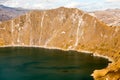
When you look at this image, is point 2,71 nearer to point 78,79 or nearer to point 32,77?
point 32,77

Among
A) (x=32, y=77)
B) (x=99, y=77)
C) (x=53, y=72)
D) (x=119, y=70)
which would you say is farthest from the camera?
(x=53, y=72)

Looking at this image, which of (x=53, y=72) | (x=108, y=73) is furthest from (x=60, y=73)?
(x=108, y=73)

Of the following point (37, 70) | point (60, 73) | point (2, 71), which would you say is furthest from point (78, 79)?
point (2, 71)

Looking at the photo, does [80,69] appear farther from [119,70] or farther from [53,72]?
[119,70]

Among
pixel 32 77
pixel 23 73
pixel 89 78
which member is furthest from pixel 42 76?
pixel 89 78

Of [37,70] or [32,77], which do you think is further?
[37,70]

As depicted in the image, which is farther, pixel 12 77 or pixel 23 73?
pixel 23 73

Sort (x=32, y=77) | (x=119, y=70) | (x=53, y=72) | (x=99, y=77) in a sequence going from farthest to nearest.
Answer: (x=53, y=72), (x=32, y=77), (x=99, y=77), (x=119, y=70)
